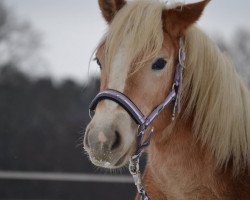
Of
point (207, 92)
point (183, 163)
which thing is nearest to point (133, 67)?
point (207, 92)

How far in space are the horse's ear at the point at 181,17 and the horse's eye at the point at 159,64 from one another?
0.22m

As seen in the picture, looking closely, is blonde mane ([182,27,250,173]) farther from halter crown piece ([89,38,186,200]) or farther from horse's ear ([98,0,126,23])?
horse's ear ([98,0,126,23])

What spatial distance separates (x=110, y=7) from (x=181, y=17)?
533 mm

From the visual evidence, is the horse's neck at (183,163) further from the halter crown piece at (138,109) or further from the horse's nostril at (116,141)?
the horse's nostril at (116,141)

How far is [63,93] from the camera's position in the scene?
17594 mm

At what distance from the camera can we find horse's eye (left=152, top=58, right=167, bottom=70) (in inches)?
128

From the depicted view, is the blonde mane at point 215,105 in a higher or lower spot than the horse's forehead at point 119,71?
lower

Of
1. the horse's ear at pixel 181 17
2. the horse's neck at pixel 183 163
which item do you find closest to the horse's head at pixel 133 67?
Result: the horse's ear at pixel 181 17

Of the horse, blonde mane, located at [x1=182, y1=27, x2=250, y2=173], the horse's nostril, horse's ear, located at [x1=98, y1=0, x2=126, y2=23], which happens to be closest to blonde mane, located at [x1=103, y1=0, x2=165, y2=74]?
the horse

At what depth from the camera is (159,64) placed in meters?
3.28

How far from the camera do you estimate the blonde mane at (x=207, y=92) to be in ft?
11.0

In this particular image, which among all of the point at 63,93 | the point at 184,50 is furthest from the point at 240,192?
the point at 63,93

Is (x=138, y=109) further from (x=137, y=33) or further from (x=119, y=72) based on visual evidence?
(x=137, y=33)

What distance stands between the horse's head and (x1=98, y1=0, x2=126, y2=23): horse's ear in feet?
0.21
